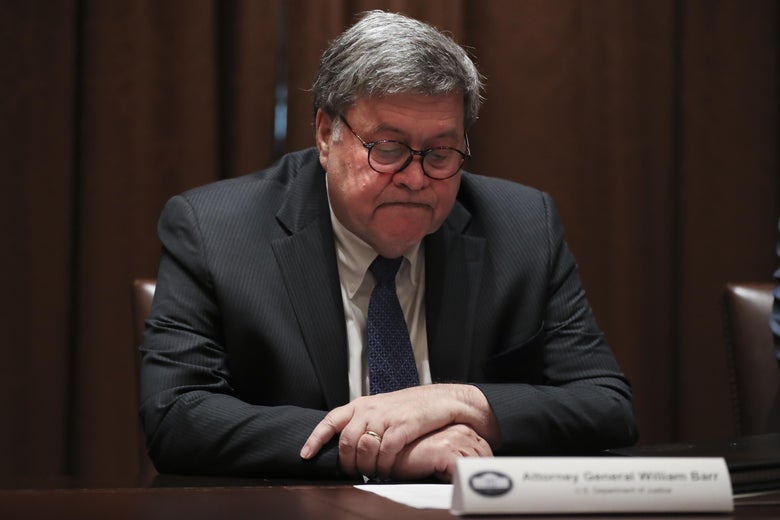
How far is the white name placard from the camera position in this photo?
43.6 inches

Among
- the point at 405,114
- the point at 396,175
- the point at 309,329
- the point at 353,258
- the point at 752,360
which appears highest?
the point at 405,114

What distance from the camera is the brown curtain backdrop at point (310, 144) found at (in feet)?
9.32

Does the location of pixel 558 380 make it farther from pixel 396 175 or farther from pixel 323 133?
pixel 323 133

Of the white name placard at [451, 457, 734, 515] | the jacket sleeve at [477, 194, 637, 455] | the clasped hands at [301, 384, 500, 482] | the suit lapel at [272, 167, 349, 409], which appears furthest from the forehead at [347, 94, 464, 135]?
the white name placard at [451, 457, 734, 515]

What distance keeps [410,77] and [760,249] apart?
197cm

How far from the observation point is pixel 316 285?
6.70ft

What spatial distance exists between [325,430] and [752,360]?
118 centimetres

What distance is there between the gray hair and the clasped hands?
23.3 inches

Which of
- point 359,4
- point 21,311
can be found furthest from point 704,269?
point 21,311

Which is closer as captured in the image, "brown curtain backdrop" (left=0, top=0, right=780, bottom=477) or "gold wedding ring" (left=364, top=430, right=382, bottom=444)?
"gold wedding ring" (left=364, top=430, right=382, bottom=444)

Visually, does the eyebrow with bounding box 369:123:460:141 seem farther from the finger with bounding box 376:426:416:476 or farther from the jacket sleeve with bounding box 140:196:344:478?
the finger with bounding box 376:426:416:476

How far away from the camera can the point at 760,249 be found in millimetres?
3463

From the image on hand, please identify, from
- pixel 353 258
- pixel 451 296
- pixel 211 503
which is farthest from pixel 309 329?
pixel 211 503

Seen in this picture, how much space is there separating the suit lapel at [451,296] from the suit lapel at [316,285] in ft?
Answer: 0.64
